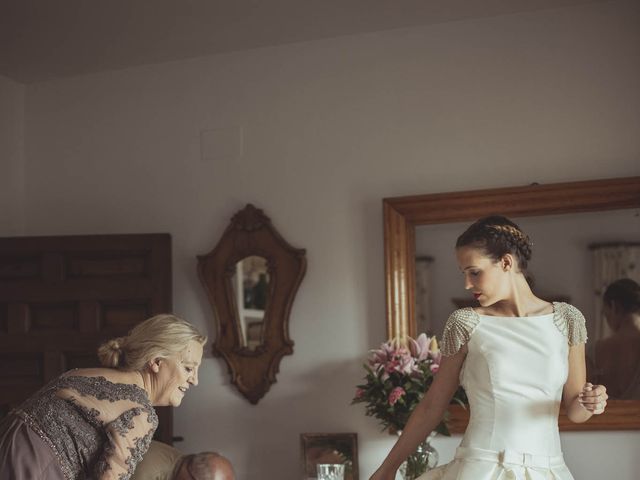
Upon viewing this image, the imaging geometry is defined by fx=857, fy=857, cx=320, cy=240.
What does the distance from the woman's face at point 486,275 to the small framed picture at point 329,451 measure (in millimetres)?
1484

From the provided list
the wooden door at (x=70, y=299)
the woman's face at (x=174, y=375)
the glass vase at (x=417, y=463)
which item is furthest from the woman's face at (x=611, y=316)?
the wooden door at (x=70, y=299)

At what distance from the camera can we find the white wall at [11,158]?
459 centimetres

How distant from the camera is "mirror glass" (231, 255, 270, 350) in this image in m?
4.20

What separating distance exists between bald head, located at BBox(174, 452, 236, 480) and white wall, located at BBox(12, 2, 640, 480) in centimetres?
53

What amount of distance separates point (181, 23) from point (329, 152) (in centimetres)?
92

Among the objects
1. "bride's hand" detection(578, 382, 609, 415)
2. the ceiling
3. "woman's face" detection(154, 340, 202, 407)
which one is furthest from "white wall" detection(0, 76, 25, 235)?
"bride's hand" detection(578, 382, 609, 415)

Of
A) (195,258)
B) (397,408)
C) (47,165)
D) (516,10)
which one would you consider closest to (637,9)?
(516,10)

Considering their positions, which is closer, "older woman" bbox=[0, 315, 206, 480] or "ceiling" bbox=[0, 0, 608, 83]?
"older woman" bbox=[0, 315, 206, 480]

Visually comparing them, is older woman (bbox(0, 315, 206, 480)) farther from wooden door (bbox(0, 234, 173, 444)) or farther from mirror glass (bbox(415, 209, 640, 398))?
mirror glass (bbox(415, 209, 640, 398))

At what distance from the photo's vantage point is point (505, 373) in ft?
8.55

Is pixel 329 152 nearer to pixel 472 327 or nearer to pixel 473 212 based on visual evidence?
pixel 473 212

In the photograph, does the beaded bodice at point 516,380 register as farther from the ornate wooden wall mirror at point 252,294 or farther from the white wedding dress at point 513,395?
the ornate wooden wall mirror at point 252,294

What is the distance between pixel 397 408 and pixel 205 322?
1213 millimetres

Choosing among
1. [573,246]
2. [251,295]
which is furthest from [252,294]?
[573,246]
